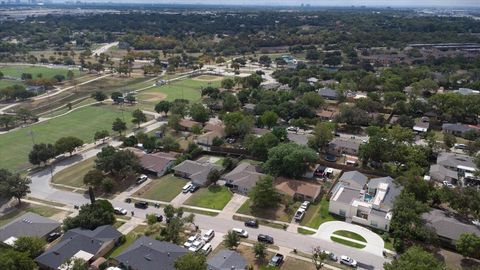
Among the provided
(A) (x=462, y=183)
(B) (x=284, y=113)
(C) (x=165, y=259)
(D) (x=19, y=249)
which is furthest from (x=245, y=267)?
(B) (x=284, y=113)

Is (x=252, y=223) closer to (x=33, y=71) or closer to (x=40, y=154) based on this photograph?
(x=40, y=154)

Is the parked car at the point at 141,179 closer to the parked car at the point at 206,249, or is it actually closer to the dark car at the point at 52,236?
the dark car at the point at 52,236

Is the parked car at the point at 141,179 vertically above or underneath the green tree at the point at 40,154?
underneath

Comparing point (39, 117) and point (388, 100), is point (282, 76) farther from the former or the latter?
point (39, 117)

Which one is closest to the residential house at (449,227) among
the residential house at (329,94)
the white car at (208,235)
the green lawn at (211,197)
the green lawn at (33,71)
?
the white car at (208,235)

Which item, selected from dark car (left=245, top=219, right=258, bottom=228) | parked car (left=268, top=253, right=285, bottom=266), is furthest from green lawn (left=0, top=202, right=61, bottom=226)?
parked car (left=268, top=253, right=285, bottom=266)

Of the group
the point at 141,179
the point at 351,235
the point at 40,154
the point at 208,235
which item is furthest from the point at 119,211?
the point at 351,235
